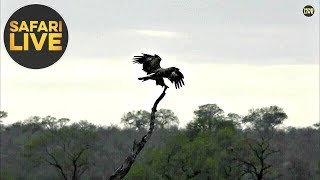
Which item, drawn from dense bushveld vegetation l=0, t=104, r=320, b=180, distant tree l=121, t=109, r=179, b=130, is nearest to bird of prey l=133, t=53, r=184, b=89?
dense bushveld vegetation l=0, t=104, r=320, b=180

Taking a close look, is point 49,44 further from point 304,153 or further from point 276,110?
point 276,110

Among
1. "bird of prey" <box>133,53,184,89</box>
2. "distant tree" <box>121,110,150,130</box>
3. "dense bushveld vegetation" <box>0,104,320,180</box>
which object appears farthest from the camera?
"distant tree" <box>121,110,150,130</box>

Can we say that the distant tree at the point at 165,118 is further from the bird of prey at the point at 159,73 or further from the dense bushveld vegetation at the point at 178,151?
the bird of prey at the point at 159,73

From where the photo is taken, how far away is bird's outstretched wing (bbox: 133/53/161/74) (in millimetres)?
15227

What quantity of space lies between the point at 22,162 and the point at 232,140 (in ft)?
152

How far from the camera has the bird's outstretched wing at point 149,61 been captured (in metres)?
15.2

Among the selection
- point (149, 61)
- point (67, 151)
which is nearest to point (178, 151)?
point (67, 151)

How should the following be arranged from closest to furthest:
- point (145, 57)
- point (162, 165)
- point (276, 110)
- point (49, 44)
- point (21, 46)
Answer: point (145, 57) → point (49, 44) → point (21, 46) → point (162, 165) → point (276, 110)

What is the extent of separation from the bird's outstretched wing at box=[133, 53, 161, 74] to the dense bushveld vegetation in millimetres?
24898

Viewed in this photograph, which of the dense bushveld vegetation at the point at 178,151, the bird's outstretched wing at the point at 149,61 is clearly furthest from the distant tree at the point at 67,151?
the bird's outstretched wing at the point at 149,61

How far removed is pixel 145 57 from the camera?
15.8 m

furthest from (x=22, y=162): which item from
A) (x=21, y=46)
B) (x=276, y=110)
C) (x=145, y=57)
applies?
(x=145, y=57)

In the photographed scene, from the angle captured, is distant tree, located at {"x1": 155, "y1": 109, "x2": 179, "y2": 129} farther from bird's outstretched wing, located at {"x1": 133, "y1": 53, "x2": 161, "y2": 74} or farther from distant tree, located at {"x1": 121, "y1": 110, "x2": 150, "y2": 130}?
bird's outstretched wing, located at {"x1": 133, "y1": 53, "x2": 161, "y2": 74}

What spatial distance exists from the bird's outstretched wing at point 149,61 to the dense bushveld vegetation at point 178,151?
81.7 ft
